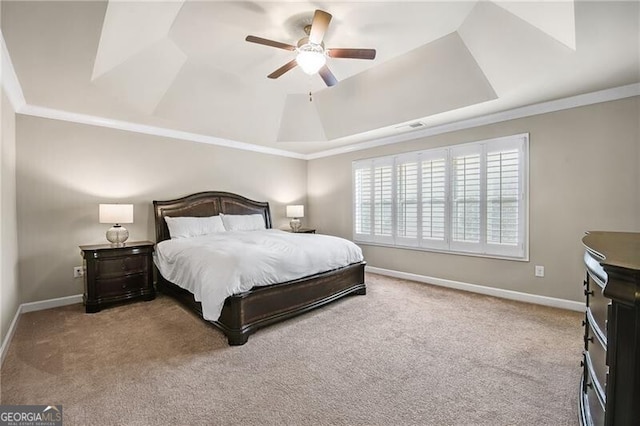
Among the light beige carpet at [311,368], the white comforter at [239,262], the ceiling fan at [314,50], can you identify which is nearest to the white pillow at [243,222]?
the white comforter at [239,262]

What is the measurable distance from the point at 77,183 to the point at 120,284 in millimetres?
1520

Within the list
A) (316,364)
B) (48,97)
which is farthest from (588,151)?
(48,97)

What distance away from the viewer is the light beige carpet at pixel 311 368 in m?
1.80

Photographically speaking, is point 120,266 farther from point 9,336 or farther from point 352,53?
point 352,53

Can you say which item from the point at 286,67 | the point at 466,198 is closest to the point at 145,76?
the point at 286,67

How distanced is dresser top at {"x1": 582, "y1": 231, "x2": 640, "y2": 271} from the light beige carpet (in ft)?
3.65

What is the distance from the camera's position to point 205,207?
16.6ft

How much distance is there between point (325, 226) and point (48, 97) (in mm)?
4854

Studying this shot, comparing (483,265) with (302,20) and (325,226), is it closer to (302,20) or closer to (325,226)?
(325,226)

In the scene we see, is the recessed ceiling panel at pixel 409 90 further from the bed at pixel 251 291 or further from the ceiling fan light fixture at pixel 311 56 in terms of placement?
the bed at pixel 251 291

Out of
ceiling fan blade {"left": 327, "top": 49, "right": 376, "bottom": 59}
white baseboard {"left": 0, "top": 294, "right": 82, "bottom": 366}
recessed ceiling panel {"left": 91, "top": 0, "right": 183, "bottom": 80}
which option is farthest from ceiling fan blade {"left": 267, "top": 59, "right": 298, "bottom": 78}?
white baseboard {"left": 0, "top": 294, "right": 82, "bottom": 366}

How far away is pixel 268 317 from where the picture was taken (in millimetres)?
3012

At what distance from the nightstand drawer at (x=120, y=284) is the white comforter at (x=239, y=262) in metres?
0.30

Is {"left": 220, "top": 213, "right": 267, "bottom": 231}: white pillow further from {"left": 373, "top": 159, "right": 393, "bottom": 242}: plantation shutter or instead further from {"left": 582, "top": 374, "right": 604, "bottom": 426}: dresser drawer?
{"left": 582, "top": 374, "right": 604, "bottom": 426}: dresser drawer
